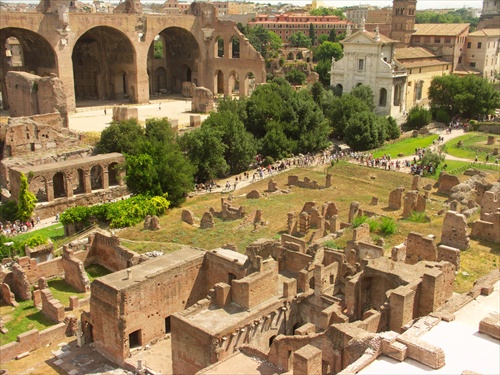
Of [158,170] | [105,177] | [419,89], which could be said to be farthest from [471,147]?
[105,177]

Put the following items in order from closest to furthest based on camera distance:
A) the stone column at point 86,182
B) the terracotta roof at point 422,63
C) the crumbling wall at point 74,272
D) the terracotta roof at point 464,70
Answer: the crumbling wall at point 74,272
the stone column at point 86,182
the terracotta roof at point 422,63
the terracotta roof at point 464,70

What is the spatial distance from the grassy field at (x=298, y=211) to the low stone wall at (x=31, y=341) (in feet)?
20.6

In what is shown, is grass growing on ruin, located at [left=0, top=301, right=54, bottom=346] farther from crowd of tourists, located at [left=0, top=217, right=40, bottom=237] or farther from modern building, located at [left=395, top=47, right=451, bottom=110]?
modern building, located at [left=395, top=47, right=451, bottom=110]

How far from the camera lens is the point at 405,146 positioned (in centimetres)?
4891

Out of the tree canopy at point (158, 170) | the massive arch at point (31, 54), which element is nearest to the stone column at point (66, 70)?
the massive arch at point (31, 54)

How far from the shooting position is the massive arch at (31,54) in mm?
54219

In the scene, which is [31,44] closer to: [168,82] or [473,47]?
[168,82]

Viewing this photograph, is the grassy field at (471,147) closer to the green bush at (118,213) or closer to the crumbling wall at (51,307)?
the green bush at (118,213)

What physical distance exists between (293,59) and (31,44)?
52701 millimetres

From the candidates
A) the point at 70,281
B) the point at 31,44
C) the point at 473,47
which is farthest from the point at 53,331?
the point at 473,47

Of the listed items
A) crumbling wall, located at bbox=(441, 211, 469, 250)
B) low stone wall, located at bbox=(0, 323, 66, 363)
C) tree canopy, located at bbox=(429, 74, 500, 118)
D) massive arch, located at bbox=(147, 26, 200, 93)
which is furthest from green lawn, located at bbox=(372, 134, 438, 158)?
low stone wall, located at bbox=(0, 323, 66, 363)

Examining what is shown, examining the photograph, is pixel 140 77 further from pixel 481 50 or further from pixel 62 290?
pixel 481 50

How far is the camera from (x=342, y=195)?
1377 inches

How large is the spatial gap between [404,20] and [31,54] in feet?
147
